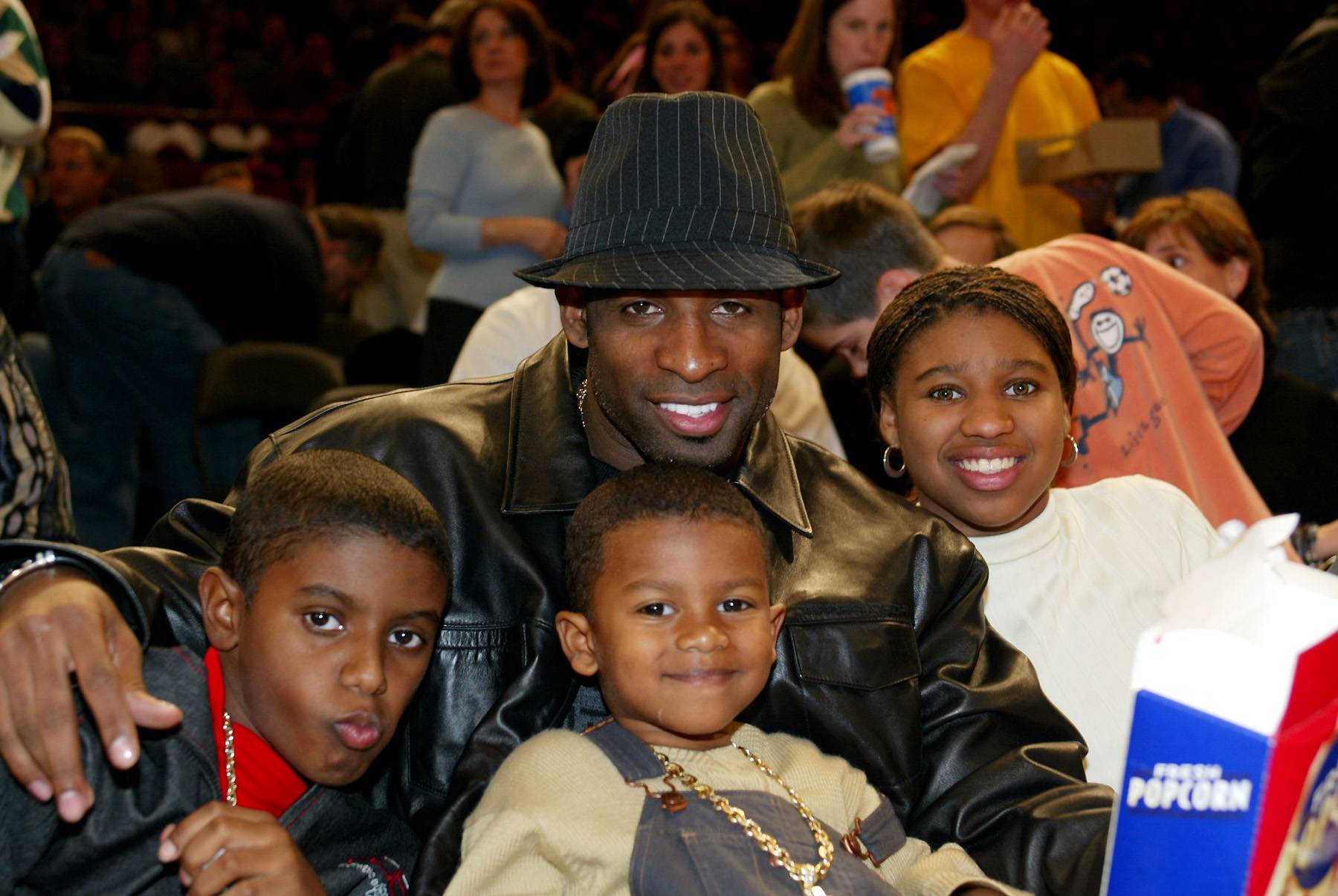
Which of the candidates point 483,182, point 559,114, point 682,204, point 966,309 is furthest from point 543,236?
point 682,204

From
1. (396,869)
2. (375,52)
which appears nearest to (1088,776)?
(396,869)

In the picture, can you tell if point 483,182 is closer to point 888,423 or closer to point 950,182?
point 950,182

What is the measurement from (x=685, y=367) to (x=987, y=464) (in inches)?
25.4

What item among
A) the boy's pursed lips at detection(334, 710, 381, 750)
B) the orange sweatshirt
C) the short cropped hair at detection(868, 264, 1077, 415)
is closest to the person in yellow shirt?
the orange sweatshirt

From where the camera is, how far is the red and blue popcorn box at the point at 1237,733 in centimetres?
106

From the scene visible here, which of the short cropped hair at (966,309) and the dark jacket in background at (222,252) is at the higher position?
the short cropped hair at (966,309)

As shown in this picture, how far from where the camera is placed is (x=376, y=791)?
6.96 ft

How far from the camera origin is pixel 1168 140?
5914 mm

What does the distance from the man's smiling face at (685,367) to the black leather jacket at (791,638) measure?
10 centimetres

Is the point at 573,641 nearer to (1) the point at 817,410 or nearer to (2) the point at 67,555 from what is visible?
(2) the point at 67,555

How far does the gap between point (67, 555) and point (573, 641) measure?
659mm

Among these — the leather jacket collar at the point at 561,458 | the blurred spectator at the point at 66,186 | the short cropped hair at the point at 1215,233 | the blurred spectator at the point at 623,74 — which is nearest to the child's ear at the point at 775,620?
the leather jacket collar at the point at 561,458

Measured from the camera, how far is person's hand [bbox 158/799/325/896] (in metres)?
1.63

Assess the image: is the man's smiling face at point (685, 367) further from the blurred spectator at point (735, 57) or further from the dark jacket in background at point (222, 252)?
the blurred spectator at point (735, 57)
